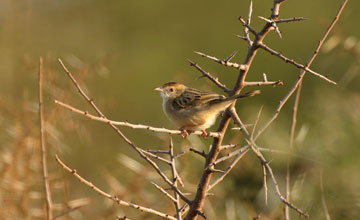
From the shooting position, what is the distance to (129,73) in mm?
19312

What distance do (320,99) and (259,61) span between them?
994cm

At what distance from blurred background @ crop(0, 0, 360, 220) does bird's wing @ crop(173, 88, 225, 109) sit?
0.93 feet

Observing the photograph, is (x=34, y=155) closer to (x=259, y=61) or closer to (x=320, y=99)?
(x=320, y=99)

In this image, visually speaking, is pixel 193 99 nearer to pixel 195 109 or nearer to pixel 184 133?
pixel 195 109

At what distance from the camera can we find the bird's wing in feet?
16.9

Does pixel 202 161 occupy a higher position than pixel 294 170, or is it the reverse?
pixel 202 161

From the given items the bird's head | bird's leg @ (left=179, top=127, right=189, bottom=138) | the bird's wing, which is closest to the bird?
the bird's wing

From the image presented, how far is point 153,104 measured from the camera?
642 inches

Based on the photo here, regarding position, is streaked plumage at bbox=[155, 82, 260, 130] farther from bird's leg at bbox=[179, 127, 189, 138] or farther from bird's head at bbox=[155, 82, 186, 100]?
bird's leg at bbox=[179, 127, 189, 138]

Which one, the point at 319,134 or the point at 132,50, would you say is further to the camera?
the point at 132,50

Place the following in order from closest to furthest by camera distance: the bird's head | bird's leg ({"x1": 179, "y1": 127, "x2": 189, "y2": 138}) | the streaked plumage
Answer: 1. bird's leg ({"x1": 179, "y1": 127, "x2": 189, "y2": 138})
2. the streaked plumage
3. the bird's head

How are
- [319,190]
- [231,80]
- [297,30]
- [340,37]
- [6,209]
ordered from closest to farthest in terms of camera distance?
[319,190]
[340,37]
[6,209]
[231,80]
[297,30]

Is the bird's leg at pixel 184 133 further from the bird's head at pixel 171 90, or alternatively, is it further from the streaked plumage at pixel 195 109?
the bird's head at pixel 171 90

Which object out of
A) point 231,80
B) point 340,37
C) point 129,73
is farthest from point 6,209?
point 129,73
